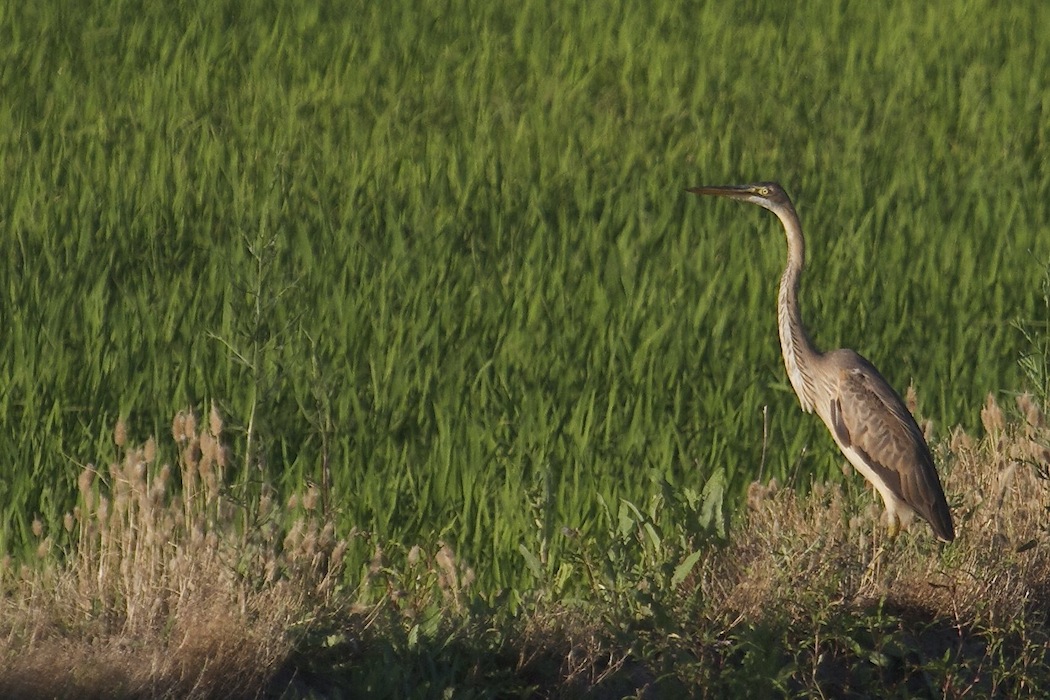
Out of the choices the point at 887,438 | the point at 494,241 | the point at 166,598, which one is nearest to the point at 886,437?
the point at 887,438

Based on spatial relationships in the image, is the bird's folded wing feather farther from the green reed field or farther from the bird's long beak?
the bird's long beak

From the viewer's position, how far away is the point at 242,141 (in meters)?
9.69

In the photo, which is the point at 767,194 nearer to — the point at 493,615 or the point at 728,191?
the point at 728,191

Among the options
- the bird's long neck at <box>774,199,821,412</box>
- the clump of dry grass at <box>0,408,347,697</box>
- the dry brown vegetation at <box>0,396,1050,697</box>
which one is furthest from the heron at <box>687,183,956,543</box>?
the clump of dry grass at <box>0,408,347,697</box>

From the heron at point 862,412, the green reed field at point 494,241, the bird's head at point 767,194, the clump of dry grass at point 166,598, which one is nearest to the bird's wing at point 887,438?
the heron at point 862,412

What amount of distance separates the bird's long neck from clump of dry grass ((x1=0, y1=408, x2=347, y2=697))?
159 cm

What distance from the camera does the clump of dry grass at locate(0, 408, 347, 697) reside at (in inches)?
167

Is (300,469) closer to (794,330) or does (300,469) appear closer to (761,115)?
(794,330)

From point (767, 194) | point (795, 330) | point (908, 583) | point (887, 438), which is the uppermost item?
point (767, 194)

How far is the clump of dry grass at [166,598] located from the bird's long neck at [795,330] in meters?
1.59

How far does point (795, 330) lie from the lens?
18.3ft

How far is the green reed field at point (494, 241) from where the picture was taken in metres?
5.98

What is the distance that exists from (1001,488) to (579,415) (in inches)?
61.6

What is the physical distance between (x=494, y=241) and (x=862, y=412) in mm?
3079
